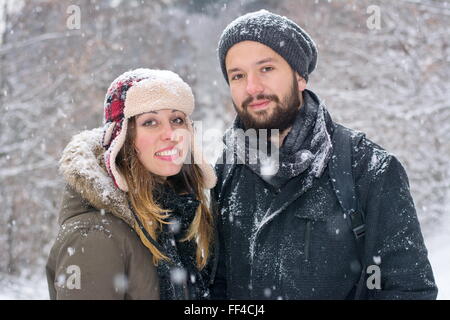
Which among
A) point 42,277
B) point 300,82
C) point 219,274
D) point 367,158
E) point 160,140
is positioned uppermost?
point 300,82

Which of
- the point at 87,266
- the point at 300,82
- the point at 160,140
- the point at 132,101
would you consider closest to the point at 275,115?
the point at 300,82

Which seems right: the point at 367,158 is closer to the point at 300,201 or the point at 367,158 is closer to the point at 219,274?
the point at 300,201

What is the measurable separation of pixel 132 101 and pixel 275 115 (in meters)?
0.95

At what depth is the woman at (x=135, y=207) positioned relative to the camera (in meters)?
2.15

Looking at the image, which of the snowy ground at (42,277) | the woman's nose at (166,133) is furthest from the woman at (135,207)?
the snowy ground at (42,277)

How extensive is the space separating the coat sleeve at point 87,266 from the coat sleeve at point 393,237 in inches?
55.1

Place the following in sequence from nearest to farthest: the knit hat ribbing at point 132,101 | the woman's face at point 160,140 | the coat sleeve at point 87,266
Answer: the coat sleeve at point 87,266 < the knit hat ribbing at point 132,101 < the woman's face at point 160,140

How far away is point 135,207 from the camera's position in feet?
7.98

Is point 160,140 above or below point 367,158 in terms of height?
above

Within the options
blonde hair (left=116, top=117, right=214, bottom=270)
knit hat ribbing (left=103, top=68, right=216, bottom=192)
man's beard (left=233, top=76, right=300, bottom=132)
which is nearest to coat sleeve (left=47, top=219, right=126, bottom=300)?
blonde hair (left=116, top=117, right=214, bottom=270)

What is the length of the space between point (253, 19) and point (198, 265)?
1.66 meters

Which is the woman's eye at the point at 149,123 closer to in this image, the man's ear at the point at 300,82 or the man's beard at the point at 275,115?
the man's beard at the point at 275,115

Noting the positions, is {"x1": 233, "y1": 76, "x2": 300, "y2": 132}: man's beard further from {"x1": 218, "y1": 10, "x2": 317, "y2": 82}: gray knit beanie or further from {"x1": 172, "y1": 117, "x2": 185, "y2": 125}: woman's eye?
{"x1": 172, "y1": 117, "x2": 185, "y2": 125}: woman's eye
